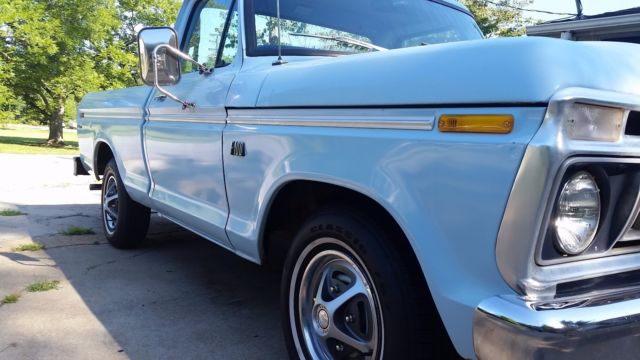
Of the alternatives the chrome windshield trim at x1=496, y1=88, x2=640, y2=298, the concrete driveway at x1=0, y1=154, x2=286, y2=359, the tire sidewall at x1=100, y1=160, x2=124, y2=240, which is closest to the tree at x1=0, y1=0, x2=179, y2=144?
the tire sidewall at x1=100, y1=160, x2=124, y2=240

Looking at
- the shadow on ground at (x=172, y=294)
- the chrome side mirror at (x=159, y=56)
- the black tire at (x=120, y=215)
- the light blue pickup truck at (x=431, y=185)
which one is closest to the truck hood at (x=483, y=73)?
the light blue pickup truck at (x=431, y=185)

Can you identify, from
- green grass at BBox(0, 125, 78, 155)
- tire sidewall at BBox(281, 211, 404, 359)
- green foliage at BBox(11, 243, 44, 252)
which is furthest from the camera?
green grass at BBox(0, 125, 78, 155)

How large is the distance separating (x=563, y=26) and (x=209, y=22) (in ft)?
27.0

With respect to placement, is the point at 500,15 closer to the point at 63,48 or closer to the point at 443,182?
Answer: the point at 63,48

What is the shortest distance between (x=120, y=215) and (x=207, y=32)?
193cm

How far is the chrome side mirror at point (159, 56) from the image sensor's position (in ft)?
9.76

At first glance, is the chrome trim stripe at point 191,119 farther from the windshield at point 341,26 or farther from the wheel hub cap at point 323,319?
the wheel hub cap at point 323,319

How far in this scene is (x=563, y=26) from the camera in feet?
31.9

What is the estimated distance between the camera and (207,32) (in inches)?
139

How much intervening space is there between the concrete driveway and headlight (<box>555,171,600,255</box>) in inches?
69.4

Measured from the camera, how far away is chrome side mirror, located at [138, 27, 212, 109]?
9.76 ft

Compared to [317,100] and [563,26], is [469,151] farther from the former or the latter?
[563,26]

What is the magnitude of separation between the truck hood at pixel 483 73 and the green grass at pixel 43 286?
2.67m

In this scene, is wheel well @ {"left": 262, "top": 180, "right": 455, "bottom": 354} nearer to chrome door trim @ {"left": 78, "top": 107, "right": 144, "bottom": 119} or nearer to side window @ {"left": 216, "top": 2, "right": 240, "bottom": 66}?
side window @ {"left": 216, "top": 2, "right": 240, "bottom": 66}
